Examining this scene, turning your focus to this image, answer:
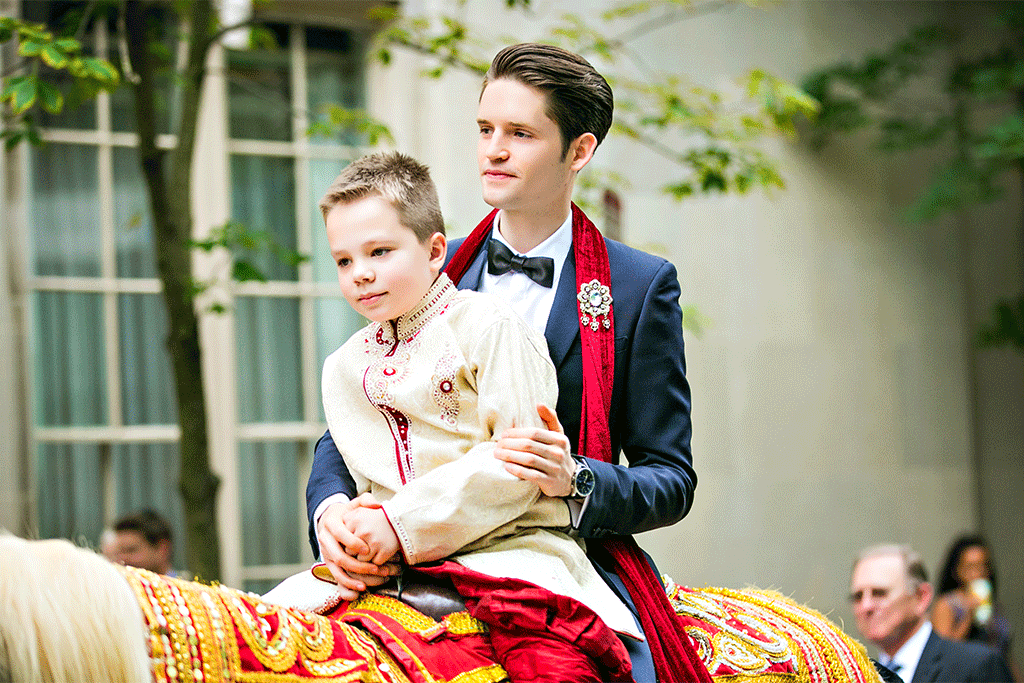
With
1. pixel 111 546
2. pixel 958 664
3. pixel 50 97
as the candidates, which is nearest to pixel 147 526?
pixel 111 546

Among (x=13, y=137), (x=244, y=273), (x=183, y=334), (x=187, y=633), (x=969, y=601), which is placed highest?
(x=13, y=137)

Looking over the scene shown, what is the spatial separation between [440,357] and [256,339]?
5321mm

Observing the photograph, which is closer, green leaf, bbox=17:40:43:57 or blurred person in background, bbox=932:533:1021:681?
green leaf, bbox=17:40:43:57

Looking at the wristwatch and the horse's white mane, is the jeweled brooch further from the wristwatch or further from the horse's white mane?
the horse's white mane

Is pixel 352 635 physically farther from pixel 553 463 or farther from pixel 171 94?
pixel 171 94

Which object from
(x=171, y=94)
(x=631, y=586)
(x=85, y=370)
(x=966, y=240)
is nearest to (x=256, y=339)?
(x=85, y=370)

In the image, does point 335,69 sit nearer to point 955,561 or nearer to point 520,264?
point 955,561

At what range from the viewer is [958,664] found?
5.20 m

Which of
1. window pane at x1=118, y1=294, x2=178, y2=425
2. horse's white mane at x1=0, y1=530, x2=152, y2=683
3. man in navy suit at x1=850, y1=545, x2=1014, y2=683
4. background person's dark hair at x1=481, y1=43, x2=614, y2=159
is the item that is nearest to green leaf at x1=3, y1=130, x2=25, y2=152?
window pane at x1=118, y1=294, x2=178, y2=425

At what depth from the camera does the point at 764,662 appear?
2469mm

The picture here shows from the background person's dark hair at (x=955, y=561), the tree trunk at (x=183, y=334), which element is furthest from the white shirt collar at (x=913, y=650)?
the tree trunk at (x=183, y=334)

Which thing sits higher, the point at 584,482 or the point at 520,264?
the point at 520,264

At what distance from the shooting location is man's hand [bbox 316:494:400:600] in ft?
6.85

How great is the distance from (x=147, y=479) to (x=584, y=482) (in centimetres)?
540
